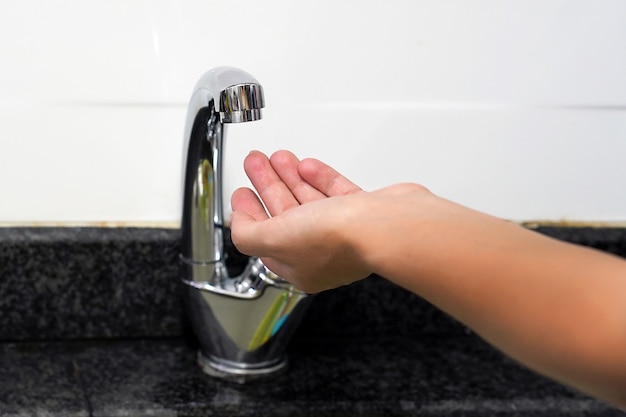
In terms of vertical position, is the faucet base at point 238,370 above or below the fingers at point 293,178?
below

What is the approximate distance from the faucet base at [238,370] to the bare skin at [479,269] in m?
0.20

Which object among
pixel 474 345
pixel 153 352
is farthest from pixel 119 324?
pixel 474 345

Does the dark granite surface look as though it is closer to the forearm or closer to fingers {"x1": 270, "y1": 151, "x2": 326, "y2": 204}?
fingers {"x1": 270, "y1": 151, "x2": 326, "y2": 204}

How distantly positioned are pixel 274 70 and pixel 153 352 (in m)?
0.27

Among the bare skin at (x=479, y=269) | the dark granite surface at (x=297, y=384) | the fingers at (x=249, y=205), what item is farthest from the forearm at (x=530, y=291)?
the dark granite surface at (x=297, y=384)

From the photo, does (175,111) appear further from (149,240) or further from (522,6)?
(522,6)

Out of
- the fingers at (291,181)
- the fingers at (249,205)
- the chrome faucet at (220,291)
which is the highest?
the fingers at (291,181)

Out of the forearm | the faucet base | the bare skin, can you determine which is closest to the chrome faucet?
the faucet base

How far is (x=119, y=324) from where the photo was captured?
0.77m

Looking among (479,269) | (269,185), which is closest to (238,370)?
(269,185)

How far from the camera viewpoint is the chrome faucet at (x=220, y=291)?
69 cm

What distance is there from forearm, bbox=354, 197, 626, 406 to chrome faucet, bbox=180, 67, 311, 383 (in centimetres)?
26

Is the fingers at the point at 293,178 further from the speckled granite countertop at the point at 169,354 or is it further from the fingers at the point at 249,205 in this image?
the speckled granite countertop at the point at 169,354

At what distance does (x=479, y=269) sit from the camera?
1.41 feet
